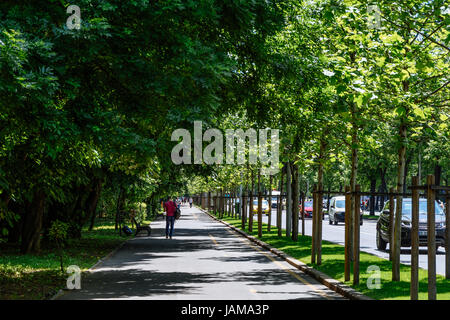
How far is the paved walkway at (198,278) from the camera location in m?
12.1

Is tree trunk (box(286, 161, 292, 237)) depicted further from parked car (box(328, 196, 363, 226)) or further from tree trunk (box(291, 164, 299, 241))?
parked car (box(328, 196, 363, 226))

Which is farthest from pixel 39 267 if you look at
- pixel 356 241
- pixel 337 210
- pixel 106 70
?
pixel 337 210

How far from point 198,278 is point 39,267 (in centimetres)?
447

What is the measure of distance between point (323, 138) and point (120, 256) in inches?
301

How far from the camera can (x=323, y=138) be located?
21.4 m

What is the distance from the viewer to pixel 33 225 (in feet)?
67.9

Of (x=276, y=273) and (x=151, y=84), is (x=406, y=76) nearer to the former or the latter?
(x=151, y=84)

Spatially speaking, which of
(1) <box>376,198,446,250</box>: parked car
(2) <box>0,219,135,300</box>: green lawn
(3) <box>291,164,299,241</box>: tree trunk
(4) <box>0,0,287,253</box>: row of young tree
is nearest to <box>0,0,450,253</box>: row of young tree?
(4) <box>0,0,287,253</box>: row of young tree

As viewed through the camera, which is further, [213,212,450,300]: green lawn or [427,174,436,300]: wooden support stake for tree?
[213,212,450,300]: green lawn

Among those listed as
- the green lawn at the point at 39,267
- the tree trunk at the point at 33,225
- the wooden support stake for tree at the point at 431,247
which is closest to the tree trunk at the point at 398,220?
the wooden support stake for tree at the point at 431,247

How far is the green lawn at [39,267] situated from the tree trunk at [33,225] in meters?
0.38

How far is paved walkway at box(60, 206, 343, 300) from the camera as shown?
12125 millimetres

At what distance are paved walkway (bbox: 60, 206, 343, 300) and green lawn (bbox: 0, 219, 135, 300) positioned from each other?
543 millimetres

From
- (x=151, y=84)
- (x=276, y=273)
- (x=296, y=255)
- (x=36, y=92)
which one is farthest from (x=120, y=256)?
(x=36, y=92)
